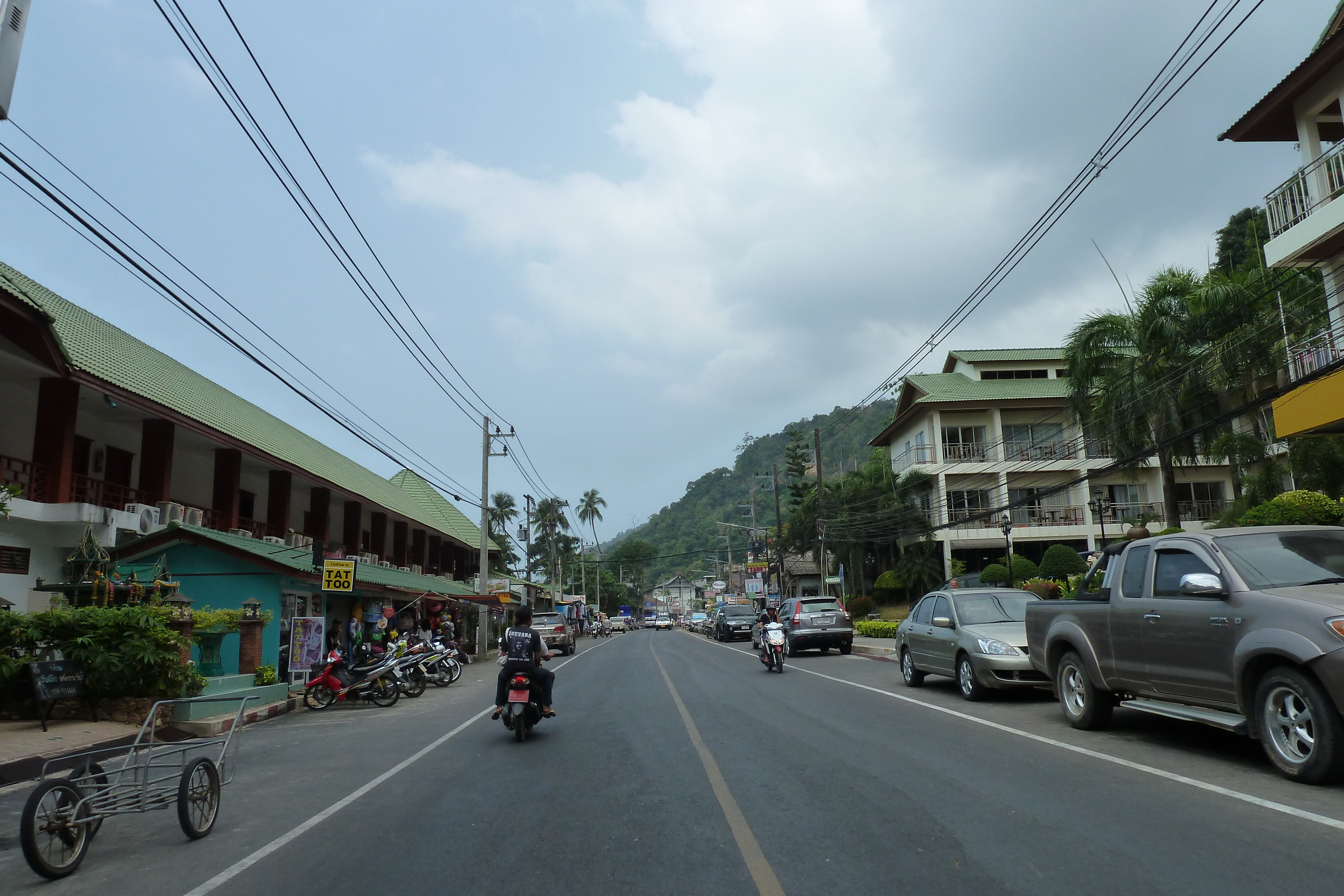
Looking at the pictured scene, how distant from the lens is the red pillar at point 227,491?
25.4 meters

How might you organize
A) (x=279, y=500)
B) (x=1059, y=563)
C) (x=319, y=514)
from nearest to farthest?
(x=279, y=500) → (x=319, y=514) → (x=1059, y=563)

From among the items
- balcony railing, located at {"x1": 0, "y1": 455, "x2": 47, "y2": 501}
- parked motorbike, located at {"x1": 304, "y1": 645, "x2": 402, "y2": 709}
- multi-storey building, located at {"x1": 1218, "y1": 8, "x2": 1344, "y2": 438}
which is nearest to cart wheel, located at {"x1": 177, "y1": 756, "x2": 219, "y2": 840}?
parked motorbike, located at {"x1": 304, "y1": 645, "x2": 402, "y2": 709}

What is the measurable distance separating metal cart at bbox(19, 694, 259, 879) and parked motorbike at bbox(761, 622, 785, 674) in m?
14.1

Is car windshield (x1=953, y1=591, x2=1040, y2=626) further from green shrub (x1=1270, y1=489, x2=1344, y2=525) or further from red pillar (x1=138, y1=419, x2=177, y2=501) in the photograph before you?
red pillar (x1=138, y1=419, x2=177, y2=501)

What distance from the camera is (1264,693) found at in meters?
6.75

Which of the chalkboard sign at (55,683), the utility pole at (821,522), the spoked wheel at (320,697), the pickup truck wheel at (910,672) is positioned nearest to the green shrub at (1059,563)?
the utility pole at (821,522)

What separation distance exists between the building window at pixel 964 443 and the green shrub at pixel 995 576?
8451 millimetres

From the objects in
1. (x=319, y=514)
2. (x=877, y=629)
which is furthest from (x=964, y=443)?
(x=319, y=514)

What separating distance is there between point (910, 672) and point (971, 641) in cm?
276

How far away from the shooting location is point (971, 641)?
1268 centimetres

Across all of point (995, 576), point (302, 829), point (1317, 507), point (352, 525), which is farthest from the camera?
point (352, 525)

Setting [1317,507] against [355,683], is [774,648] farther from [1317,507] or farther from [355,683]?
[1317,507]

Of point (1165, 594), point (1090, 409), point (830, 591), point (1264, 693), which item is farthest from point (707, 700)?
point (830, 591)

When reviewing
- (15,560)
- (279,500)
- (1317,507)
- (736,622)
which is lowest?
(736,622)
